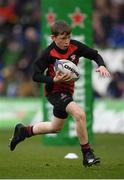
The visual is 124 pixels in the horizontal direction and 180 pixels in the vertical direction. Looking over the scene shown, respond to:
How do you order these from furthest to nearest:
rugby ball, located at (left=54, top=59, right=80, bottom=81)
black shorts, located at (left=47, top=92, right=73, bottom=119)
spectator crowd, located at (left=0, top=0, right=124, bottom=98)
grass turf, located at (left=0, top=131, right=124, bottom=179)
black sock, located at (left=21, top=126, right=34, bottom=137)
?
spectator crowd, located at (left=0, top=0, right=124, bottom=98), black sock, located at (left=21, top=126, right=34, bottom=137), black shorts, located at (left=47, top=92, right=73, bottom=119), rugby ball, located at (left=54, top=59, right=80, bottom=81), grass turf, located at (left=0, top=131, right=124, bottom=179)

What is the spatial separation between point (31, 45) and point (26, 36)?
483mm

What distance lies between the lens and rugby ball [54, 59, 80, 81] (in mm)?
10914

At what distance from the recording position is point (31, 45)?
2327 cm

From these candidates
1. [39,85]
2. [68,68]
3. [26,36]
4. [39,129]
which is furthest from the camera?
[26,36]

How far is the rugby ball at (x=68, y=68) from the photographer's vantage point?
10914 millimetres

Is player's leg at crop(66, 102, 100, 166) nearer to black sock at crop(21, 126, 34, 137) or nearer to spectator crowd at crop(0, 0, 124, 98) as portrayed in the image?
black sock at crop(21, 126, 34, 137)

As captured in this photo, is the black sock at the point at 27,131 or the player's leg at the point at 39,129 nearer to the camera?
the player's leg at the point at 39,129

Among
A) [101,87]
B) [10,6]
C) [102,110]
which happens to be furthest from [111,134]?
[10,6]

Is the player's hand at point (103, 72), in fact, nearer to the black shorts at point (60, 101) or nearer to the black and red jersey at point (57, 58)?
the black and red jersey at point (57, 58)

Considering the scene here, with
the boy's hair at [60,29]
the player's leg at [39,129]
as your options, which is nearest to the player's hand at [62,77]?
the boy's hair at [60,29]

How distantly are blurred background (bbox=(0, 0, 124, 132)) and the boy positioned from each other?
31.7 feet

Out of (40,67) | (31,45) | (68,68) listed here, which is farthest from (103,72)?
(31,45)

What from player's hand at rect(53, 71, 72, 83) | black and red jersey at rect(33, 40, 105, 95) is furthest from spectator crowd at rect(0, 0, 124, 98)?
player's hand at rect(53, 71, 72, 83)

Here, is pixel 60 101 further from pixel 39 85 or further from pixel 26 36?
pixel 26 36
